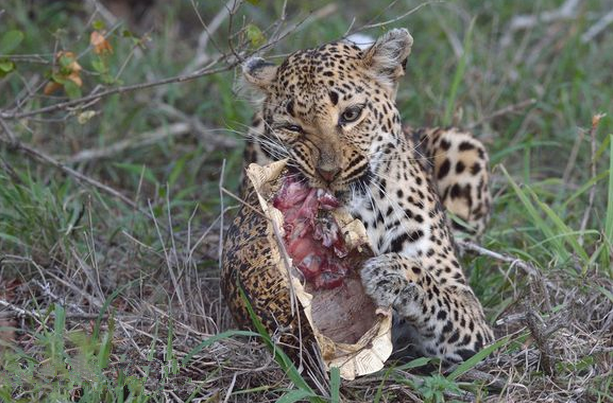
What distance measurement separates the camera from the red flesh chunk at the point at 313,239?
5.44m

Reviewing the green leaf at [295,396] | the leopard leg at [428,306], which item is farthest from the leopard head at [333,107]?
the green leaf at [295,396]

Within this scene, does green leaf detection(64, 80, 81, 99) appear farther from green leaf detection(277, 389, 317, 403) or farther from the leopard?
green leaf detection(277, 389, 317, 403)

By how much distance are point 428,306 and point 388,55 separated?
1.45 metres

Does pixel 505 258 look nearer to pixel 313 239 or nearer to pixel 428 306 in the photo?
pixel 428 306

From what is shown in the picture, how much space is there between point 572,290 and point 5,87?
502 centimetres

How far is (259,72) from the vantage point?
20.9 ft

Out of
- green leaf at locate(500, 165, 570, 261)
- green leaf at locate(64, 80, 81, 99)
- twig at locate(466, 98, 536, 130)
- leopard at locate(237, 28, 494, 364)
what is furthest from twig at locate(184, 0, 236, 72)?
green leaf at locate(500, 165, 570, 261)

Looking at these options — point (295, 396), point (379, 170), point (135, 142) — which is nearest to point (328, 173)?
point (379, 170)

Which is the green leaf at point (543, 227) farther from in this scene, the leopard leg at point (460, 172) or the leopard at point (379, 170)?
the leopard leg at point (460, 172)

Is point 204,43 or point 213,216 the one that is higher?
point 204,43

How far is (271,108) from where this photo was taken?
6.09 m

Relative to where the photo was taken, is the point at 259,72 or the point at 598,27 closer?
the point at 259,72

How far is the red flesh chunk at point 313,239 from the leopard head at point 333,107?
0.56ft

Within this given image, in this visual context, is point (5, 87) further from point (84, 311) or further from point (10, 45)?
point (84, 311)
